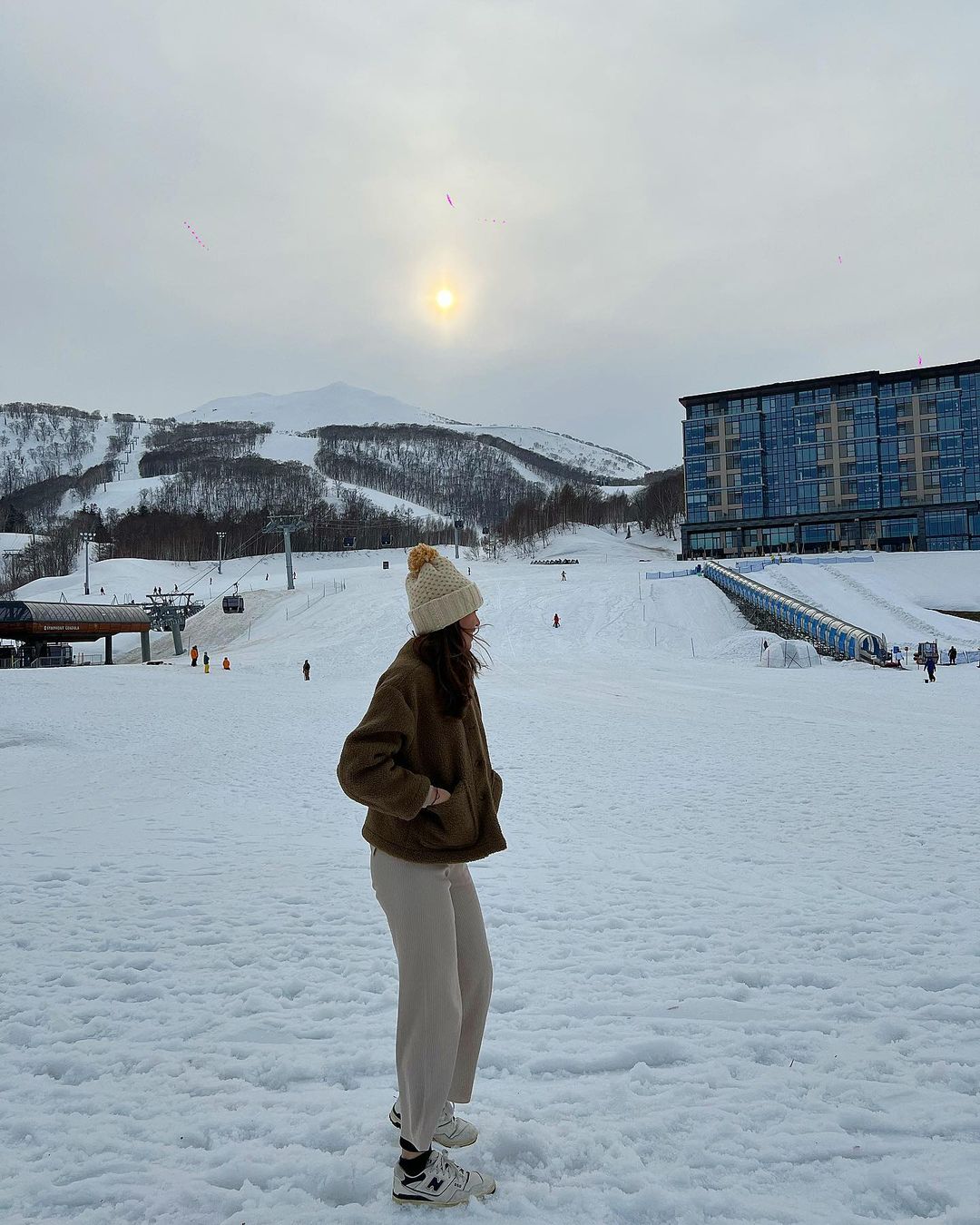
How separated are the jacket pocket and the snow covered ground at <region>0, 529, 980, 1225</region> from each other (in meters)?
1.26

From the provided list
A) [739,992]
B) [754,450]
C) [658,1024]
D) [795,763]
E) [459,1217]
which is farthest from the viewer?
[754,450]

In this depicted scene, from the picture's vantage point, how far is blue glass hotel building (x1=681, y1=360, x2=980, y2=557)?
8112cm

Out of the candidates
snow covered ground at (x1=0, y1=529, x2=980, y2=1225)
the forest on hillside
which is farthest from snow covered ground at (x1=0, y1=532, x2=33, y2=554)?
snow covered ground at (x1=0, y1=529, x2=980, y2=1225)

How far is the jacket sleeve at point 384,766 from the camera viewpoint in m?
2.80

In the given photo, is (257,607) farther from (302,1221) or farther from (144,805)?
(302,1221)

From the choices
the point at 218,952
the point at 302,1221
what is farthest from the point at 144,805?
the point at 302,1221

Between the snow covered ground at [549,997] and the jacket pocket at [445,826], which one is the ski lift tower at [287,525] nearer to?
the snow covered ground at [549,997]

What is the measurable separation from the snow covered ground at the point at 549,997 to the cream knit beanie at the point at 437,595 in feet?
6.81

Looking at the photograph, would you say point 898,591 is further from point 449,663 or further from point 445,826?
point 445,826

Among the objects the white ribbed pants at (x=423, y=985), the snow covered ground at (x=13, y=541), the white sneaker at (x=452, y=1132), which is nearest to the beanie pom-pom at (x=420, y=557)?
the white ribbed pants at (x=423, y=985)

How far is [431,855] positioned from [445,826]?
112 mm

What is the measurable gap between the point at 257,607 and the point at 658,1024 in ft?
204

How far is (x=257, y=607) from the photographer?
6341cm

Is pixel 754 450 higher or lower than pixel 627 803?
higher
